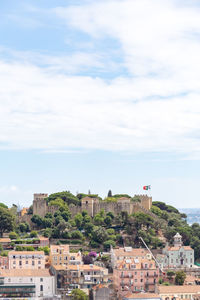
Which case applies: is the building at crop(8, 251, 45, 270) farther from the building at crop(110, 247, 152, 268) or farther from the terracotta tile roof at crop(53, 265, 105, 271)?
the building at crop(110, 247, 152, 268)

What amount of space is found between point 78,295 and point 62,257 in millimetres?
9484

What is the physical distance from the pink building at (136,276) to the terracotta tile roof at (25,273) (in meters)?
7.72

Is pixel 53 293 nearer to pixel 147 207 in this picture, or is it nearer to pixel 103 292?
pixel 103 292

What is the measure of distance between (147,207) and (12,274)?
35943 millimetres

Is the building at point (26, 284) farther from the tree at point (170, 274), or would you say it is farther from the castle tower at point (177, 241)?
the castle tower at point (177, 241)

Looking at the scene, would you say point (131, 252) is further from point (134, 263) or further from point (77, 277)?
point (77, 277)

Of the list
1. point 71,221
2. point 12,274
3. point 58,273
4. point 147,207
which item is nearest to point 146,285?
point 58,273

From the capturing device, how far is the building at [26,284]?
237 ft

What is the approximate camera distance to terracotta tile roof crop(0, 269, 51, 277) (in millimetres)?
73812

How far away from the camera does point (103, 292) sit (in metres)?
72.3

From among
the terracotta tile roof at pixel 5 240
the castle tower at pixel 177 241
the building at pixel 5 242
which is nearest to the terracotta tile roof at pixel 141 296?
the castle tower at pixel 177 241

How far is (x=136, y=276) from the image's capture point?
7706cm

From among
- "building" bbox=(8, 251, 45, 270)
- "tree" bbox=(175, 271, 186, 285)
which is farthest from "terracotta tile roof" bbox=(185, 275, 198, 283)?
"building" bbox=(8, 251, 45, 270)

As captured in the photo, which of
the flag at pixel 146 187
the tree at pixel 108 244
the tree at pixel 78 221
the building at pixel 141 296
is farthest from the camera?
the flag at pixel 146 187
